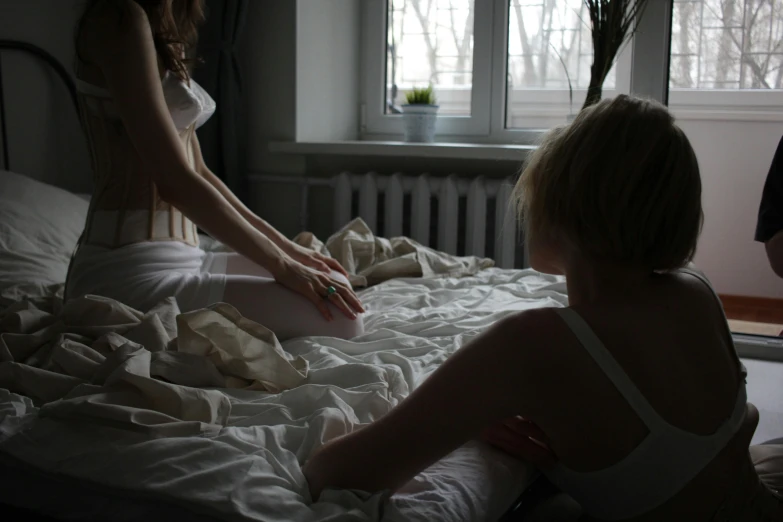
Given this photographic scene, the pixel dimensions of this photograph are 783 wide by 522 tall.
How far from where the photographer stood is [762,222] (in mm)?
1772

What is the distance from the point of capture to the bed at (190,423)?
0.87 meters

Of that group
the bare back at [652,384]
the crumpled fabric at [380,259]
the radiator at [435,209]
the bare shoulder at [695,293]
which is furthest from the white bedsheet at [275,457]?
the radiator at [435,209]

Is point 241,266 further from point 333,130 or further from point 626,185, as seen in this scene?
point 333,130

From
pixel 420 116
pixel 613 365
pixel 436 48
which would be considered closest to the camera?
pixel 613 365

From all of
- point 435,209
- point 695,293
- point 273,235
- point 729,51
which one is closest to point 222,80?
point 435,209

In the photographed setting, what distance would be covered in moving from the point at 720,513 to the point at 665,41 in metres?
2.04

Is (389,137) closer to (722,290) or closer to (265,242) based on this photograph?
(722,290)

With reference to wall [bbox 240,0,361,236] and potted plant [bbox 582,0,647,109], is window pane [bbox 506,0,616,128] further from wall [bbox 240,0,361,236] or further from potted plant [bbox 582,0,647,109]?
wall [bbox 240,0,361,236]

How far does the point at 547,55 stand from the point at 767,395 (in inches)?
55.8

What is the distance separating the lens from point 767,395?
1.93m

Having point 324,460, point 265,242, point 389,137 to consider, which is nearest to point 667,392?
point 324,460

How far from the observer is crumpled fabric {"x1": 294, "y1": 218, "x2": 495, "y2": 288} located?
2.11 meters

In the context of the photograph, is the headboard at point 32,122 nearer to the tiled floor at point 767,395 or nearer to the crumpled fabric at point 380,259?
the crumpled fabric at point 380,259

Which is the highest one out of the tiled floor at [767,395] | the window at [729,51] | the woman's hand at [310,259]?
the window at [729,51]
